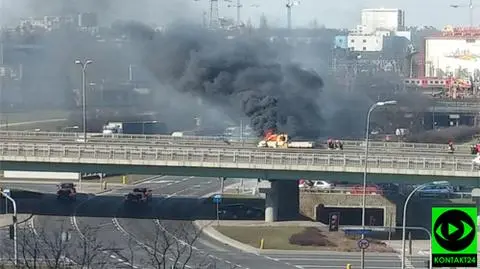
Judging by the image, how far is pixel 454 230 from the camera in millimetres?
10219

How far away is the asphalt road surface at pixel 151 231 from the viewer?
1483 inches

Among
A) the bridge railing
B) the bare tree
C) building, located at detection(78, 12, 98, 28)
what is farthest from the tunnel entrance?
building, located at detection(78, 12, 98, 28)

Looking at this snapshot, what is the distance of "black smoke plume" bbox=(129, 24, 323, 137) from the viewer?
75.8m

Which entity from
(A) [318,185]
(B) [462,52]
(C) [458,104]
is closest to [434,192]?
(A) [318,185]

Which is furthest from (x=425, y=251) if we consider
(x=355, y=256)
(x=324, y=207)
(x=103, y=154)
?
(x=103, y=154)

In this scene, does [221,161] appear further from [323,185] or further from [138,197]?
[323,185]

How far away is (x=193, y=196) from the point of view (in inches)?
2334

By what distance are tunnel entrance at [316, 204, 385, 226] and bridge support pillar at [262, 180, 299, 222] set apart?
58.2 inches

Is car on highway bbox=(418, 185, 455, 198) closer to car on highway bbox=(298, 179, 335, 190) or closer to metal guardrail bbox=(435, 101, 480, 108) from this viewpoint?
car on highway bbox=(298, 179, 335, 190)

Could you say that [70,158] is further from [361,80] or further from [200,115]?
[361,80]

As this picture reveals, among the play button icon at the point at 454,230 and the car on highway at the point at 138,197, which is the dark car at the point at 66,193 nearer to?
the car on highway at the point at 138,197

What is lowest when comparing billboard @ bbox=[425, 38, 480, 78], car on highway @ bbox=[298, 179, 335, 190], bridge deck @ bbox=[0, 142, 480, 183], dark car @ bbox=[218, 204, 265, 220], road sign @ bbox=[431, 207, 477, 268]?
dark car @ bbox=[218, 204, 265, 220]

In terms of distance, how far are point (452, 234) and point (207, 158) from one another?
37.9m

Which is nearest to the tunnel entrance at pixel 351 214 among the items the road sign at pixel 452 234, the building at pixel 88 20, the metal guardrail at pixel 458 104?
the road sign at pixel 452 234
